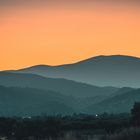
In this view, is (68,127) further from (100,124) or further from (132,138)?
(132,138)

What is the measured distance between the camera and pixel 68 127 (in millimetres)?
70500

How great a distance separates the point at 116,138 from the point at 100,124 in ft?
103

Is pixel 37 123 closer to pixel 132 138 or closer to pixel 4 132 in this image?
pixel 4 132

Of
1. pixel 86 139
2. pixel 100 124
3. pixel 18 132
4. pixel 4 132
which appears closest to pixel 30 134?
pixel 18 132

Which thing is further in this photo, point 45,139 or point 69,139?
point 45,139

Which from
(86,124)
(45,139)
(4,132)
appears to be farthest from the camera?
(86,124)

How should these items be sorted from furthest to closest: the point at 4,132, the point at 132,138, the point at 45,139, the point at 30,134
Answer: the point at 4,132 < the point at 30,134 < the point at 45,139 < the point at 132,138

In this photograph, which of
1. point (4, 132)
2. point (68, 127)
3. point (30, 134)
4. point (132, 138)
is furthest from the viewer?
point (68, 127)

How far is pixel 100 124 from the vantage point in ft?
245

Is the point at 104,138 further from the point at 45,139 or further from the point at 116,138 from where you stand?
the point at 45,139

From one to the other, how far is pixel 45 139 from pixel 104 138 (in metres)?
5.87

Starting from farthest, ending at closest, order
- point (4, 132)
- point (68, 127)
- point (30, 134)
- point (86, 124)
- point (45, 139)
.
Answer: point (86, 124) < point (68, 127) < point (4, 132) < point (30, 134) < point (45, 139)

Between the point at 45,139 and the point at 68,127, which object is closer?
the point at 45,139

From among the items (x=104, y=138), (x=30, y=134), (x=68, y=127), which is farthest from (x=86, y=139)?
(x=68, y=127)
